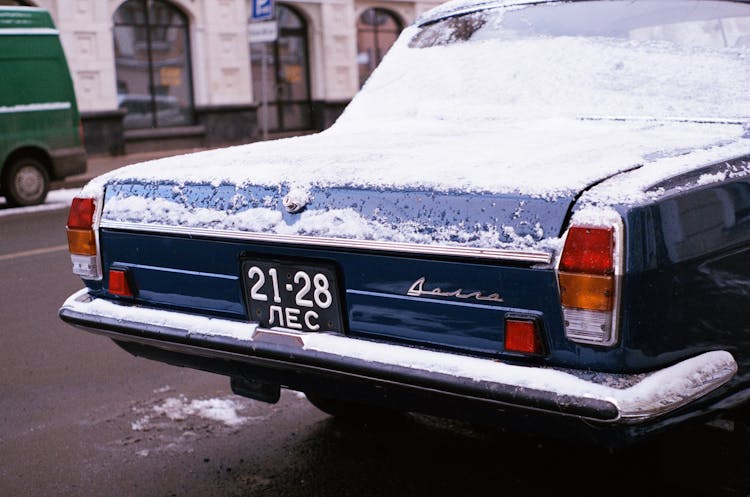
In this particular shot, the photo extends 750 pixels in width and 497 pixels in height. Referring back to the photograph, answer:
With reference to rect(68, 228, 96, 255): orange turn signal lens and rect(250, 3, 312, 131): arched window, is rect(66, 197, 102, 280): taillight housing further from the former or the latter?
rect(250, 3, 312, 131): arched window

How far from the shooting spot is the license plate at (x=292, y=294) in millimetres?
2850

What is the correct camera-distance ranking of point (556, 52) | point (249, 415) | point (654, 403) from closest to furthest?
point (654, 403), point (556, 52), point (249, 415)

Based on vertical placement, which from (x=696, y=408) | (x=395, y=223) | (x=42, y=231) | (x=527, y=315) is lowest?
(x=42, y=231)

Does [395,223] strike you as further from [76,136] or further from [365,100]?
[76,136]

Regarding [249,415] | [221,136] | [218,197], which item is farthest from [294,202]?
[221,136]

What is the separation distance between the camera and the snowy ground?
40.8 feet

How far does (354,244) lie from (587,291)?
691 mm

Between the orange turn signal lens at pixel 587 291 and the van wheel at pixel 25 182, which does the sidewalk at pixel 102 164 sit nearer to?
the van wheel at pixel 25 182

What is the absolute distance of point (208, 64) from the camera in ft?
71.1

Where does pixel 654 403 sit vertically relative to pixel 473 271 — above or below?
below

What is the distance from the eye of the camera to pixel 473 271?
2572mm

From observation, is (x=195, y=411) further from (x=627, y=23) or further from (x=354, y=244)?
(x=627, y=23)

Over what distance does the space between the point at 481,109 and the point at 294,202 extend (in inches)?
45.6

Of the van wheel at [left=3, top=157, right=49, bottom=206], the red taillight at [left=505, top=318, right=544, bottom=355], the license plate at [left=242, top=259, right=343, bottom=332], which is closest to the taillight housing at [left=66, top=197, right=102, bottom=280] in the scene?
the license plate at [left=242, top=259, right=343, bottom=332]
